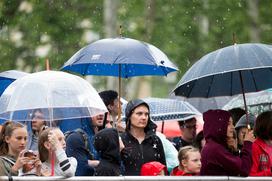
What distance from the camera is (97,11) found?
1570 inches

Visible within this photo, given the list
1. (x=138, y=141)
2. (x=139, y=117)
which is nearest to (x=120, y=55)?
(x=139, y=117)

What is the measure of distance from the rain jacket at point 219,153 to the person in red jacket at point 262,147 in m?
0.33

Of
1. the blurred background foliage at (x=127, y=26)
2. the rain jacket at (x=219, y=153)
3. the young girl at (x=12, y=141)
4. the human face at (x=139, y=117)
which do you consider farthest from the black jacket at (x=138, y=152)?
the blurred background foliage at (x=127, y=26)

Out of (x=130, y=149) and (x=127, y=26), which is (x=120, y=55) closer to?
(x=130, y=149)

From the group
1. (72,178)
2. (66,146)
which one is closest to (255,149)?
(66,146)

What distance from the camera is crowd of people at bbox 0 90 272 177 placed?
35.6 ft

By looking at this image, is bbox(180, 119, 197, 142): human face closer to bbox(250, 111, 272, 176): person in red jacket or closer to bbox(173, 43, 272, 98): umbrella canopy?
bbox(173, 43, 272, 98): umbrella canopy

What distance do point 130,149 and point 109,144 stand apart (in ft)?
1.62

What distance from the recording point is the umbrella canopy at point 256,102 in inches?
602

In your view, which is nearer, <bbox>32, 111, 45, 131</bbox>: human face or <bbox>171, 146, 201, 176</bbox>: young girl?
<bbox>32, 111, 45, 131</bbox>: human face

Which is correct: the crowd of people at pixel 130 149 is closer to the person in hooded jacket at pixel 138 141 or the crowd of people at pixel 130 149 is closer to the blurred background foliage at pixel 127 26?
the person in hooded jacket at pixel 138 141

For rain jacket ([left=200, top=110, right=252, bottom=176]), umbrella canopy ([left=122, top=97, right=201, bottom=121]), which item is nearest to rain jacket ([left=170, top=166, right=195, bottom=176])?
rain jacket ([left=200, top=110, right=252, bottom=176])

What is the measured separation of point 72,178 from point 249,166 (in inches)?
79.4

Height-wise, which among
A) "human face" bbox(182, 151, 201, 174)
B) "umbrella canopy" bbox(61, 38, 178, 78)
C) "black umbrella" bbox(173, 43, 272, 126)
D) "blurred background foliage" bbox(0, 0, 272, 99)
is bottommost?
"human face" bbox(182, 151, 201, 174)
